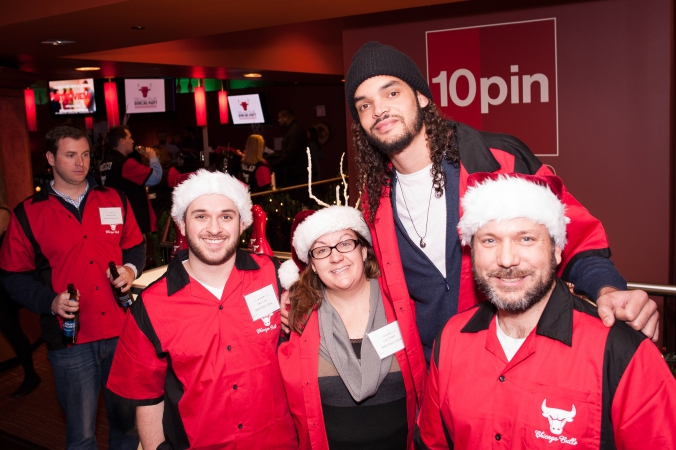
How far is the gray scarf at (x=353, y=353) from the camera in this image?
2.24m

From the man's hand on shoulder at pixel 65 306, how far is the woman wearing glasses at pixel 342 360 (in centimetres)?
127

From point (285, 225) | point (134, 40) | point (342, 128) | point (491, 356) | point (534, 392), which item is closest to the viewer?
point (534, 392)

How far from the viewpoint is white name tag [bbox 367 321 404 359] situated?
2.29m

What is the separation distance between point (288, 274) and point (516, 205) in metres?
1.14

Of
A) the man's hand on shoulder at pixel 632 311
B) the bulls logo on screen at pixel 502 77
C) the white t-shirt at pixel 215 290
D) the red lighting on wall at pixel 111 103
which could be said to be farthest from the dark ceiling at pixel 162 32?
the man's hand on shoulder at pixel 632 311

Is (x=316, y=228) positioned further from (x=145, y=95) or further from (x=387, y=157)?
(x=145, y=95)

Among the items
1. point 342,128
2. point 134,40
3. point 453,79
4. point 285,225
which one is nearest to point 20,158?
point 134,40

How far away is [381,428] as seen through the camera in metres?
2.27

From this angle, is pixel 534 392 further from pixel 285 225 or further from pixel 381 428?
pixel 285 225

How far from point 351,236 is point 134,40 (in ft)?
12.7

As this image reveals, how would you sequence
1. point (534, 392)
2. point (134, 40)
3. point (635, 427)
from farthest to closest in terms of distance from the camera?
point (134, 40) → point (534, 392) → point (635, 427)

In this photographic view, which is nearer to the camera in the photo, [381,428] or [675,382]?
[675,382]

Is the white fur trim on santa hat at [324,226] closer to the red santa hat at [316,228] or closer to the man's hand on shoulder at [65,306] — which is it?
the red santa hat at [316,228]

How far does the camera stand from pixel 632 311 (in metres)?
1.53
